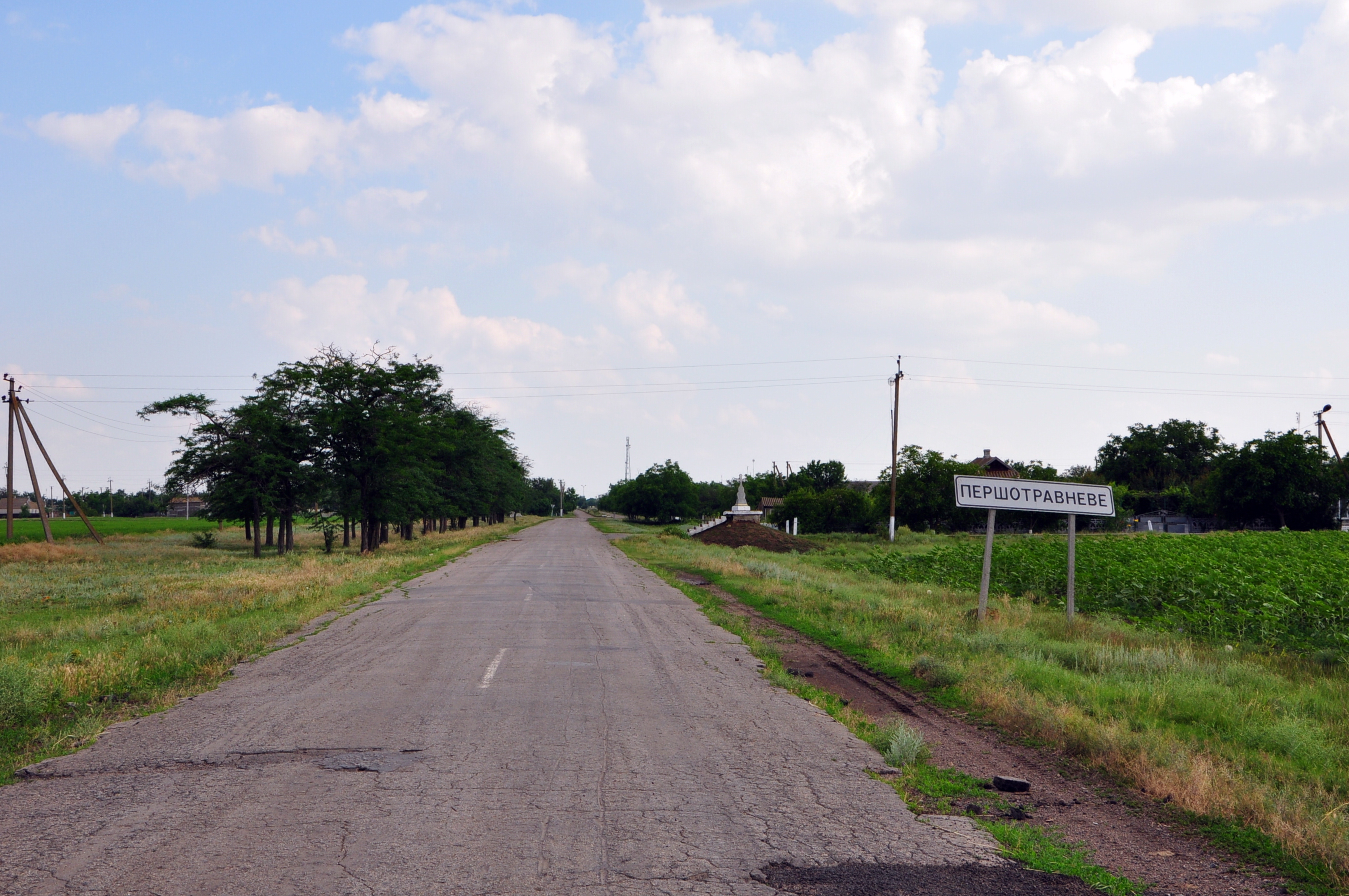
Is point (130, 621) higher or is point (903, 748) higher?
point (903, 748)

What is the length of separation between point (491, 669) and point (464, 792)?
16.2 ft

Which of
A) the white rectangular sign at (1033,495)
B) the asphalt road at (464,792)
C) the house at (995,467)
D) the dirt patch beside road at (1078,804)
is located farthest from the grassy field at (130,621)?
the house at (995,467)

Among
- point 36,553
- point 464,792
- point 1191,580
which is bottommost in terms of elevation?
point 36,553

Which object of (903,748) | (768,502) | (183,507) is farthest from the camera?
(183,507)

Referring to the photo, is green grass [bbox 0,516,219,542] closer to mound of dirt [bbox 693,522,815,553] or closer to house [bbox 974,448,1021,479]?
mound of dirt [bbox 693,522,815,553]

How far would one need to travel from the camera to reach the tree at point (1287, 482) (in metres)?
65.5

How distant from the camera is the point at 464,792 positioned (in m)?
6.01

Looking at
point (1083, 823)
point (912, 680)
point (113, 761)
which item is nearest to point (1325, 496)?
point (912, 680)

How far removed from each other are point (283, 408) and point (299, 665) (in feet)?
122

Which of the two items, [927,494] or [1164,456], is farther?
[1164,456]

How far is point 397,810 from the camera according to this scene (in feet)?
18.4

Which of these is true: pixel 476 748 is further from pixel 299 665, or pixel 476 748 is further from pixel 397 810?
pixel 299 665

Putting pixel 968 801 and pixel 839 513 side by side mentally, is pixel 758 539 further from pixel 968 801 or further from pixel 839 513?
pixel 968 801

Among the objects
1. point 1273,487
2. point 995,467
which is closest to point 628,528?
point 995,467
